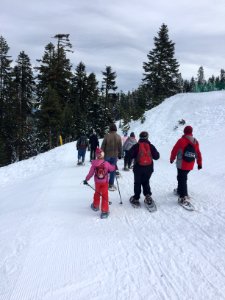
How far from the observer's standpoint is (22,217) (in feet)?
26.6

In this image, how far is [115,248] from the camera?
18.9 ft

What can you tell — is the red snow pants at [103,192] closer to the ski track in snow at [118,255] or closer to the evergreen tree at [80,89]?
the ski track in snow at [118,255]

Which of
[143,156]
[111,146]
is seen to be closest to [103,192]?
[143,156]

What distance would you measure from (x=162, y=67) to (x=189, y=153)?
38.9m

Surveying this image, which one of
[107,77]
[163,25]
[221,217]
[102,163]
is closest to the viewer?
[221,217]

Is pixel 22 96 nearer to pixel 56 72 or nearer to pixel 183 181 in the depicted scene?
pixel 56 72

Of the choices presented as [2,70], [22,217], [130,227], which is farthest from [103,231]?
[2,70]

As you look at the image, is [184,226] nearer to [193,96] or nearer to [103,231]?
[103,231]

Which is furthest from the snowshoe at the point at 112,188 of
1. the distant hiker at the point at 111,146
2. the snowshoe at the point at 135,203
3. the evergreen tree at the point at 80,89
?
the evergreen tree at the point at 80,89

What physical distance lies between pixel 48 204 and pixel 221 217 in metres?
4.65

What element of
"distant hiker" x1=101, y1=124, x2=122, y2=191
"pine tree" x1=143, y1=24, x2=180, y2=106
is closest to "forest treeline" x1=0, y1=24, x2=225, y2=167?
"pine tree" x1=143, y1=24, x2=180, y2=106

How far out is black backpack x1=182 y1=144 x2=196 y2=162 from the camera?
812cm

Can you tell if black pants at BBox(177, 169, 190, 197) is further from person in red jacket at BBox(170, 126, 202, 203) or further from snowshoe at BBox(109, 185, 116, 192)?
snowshoe at BBox(109, 185, 116, 192)

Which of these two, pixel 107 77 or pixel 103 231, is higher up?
pixel 107 77
